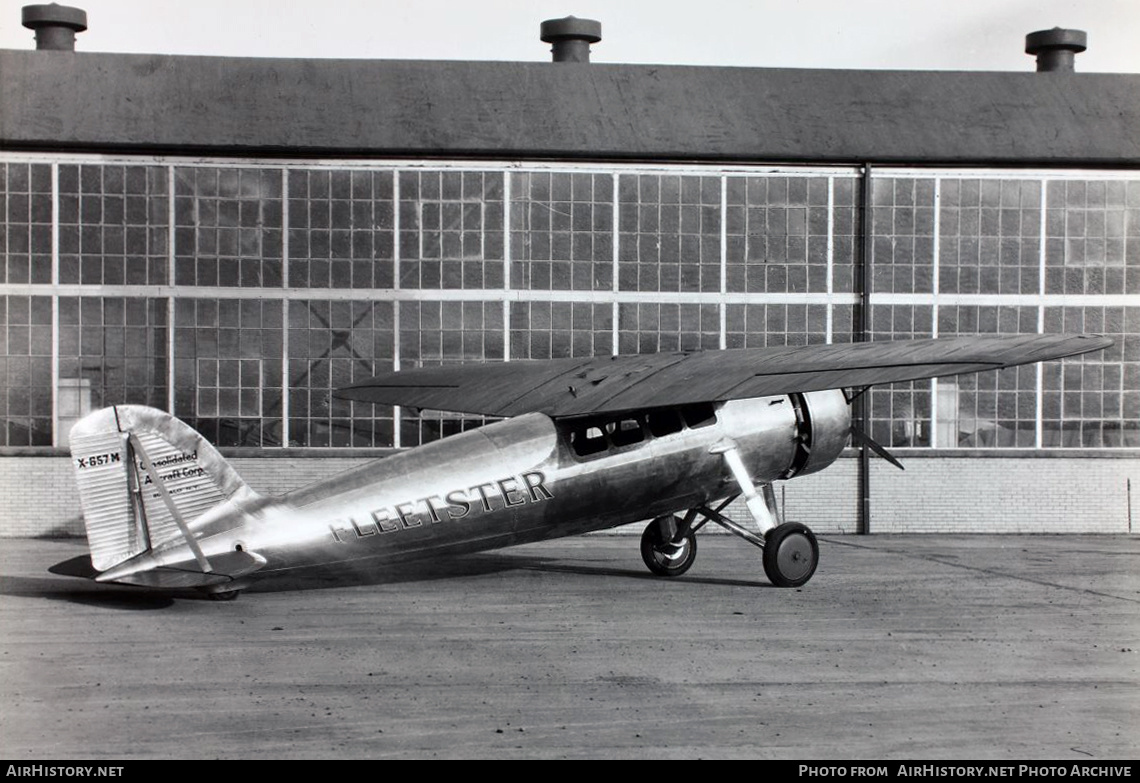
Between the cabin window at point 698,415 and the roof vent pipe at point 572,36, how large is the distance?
1473cm

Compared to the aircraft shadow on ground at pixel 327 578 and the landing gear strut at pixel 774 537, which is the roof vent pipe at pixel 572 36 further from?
the landing gear strut at pixel 774 537

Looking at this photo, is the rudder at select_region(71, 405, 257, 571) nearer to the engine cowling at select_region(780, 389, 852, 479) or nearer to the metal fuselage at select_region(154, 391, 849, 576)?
the metal fuselage at select_region(154, 391, 849, 576)

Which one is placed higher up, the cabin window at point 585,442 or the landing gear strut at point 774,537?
the cabin window at point 585,442

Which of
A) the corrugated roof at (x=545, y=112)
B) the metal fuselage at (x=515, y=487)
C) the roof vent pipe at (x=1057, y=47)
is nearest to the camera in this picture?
the metal fuselage at (x=515, y=487)

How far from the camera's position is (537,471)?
47.9ft

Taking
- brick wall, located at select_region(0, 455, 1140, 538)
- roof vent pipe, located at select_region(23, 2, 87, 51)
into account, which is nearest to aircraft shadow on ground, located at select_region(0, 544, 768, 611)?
brick wall, located at select_region(0, 455, 1140, 538)

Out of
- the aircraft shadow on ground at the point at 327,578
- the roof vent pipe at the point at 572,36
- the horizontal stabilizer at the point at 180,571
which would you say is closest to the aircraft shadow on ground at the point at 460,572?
the aircraft shadow on ground at the point at 327,578

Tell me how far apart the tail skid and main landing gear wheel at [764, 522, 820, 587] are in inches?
257

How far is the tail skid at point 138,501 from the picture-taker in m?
12.6

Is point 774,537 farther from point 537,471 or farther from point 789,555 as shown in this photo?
point 537,471

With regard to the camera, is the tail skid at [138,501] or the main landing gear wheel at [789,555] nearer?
the tail skid at [138,501]

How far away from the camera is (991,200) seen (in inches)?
996

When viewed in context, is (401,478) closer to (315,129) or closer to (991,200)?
(315,129)

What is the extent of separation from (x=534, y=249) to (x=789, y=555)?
1084 centimetres
